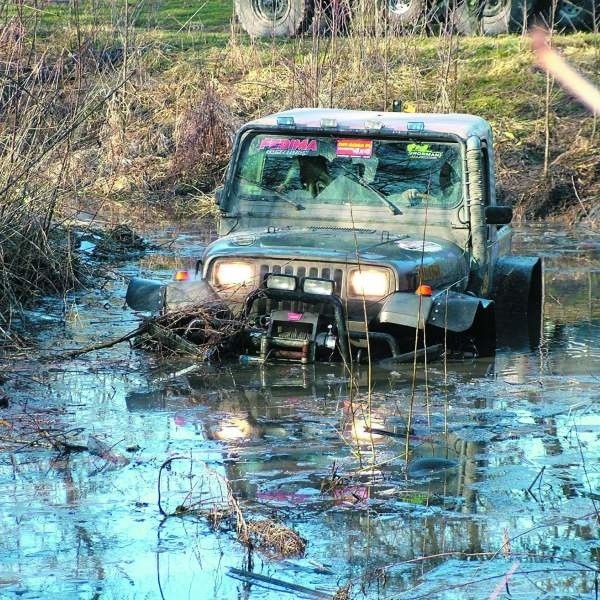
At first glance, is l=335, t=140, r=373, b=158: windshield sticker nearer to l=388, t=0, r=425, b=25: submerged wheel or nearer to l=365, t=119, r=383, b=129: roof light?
l=365, t=119, r=383, b=129: roof light

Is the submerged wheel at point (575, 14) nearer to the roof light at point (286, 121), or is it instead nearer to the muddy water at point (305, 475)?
the roof light at point (286, 121)

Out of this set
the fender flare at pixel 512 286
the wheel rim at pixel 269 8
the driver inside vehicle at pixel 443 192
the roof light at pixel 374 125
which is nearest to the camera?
the driver inside vehicle at pixel 443 192

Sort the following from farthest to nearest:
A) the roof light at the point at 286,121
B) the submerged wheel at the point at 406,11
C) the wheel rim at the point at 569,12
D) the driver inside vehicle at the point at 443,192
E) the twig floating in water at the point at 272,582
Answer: the wheel rim at the point at 569,12 < the submerged wheel at the point at 406,11 < the roof light at the point at 286,121 < the driver inside vehicle at the point at 443,192 < the twig floating in water at the point at 272,582

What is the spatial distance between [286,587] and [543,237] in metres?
9.77

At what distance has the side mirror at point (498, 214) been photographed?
7.62 m

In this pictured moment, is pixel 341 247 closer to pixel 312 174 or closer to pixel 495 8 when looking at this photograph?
pixel 312 174

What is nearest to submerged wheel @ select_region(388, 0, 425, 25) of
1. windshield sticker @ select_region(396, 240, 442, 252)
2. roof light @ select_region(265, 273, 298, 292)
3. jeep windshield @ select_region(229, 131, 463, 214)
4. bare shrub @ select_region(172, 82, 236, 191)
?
bare shrub @ select_region(172, 82, 236, 191)

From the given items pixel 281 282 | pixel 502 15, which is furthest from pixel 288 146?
pixel 502 15

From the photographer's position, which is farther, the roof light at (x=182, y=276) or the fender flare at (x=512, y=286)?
the fender flare at (x=512, y=286)

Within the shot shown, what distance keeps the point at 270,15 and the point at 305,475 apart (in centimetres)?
1514

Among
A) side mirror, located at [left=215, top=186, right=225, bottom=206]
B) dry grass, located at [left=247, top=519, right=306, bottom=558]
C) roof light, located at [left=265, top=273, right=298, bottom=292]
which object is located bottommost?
dry grass, located at [left=247, top=519, right=306, bottom=558]

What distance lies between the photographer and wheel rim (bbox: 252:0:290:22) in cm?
1951

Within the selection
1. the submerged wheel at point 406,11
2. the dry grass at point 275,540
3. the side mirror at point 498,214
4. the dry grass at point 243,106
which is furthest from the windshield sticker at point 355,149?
the submerged wheel at point 406,11

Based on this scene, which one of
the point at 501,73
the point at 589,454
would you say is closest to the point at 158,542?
the point at 589,454
